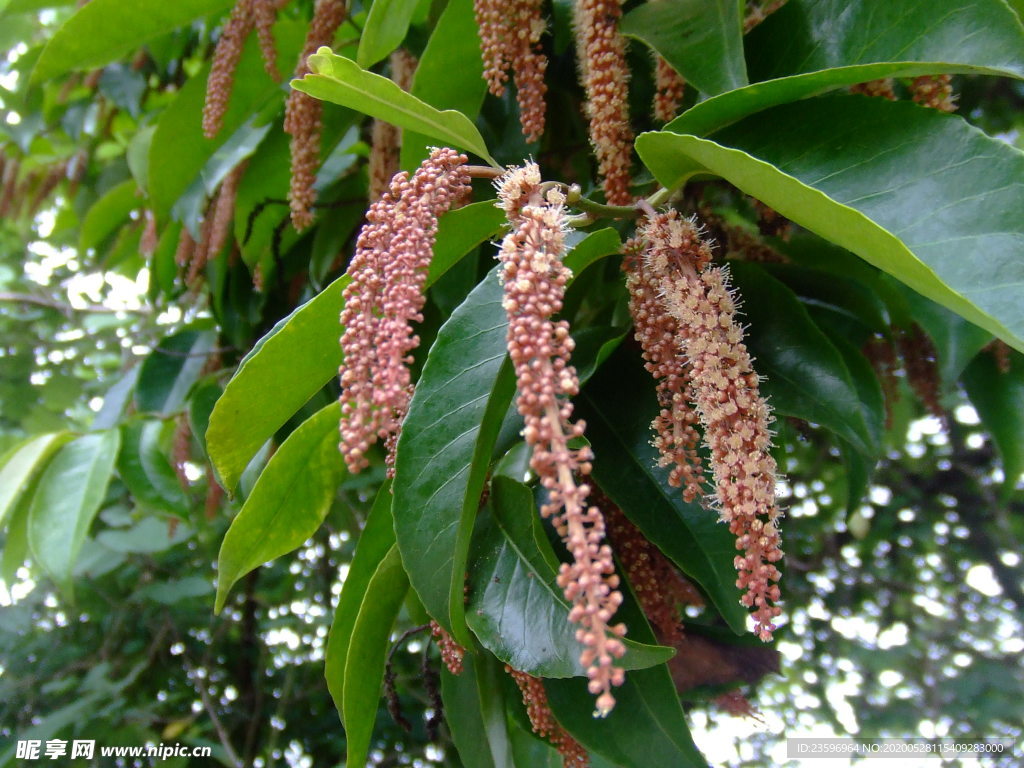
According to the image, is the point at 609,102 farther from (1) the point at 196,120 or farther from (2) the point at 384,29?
(1) the point at 196,120

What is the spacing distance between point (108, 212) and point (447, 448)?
162 cm

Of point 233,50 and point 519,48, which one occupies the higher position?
point 233,50

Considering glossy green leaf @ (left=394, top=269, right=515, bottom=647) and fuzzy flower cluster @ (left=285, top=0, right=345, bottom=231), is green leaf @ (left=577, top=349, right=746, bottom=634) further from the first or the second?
fuzzy flower cluster @ (left=285, top=0, right=345, bottom=231)

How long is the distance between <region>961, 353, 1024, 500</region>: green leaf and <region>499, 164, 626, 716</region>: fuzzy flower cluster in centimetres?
90

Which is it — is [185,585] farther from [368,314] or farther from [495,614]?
[368,314]

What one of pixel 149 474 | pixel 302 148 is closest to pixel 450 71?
pixel 302 148

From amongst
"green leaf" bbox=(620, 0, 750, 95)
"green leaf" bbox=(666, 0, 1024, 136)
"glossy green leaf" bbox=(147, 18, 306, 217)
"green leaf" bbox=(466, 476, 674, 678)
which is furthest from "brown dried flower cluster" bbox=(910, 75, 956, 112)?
"glossy green leaf" bbox=(147, 18, 306, 217)

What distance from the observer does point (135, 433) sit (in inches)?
59.6

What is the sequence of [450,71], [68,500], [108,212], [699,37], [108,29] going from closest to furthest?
[699,37]
[450,71]
[108,29]
[68,500]
[108,212]

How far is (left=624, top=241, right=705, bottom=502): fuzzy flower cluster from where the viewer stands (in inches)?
25.6

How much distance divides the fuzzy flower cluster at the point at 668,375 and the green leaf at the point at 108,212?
1.63 m

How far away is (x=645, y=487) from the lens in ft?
2.73

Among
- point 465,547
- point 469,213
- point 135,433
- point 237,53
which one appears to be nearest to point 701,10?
point 469,213

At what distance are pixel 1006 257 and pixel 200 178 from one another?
1.31m
